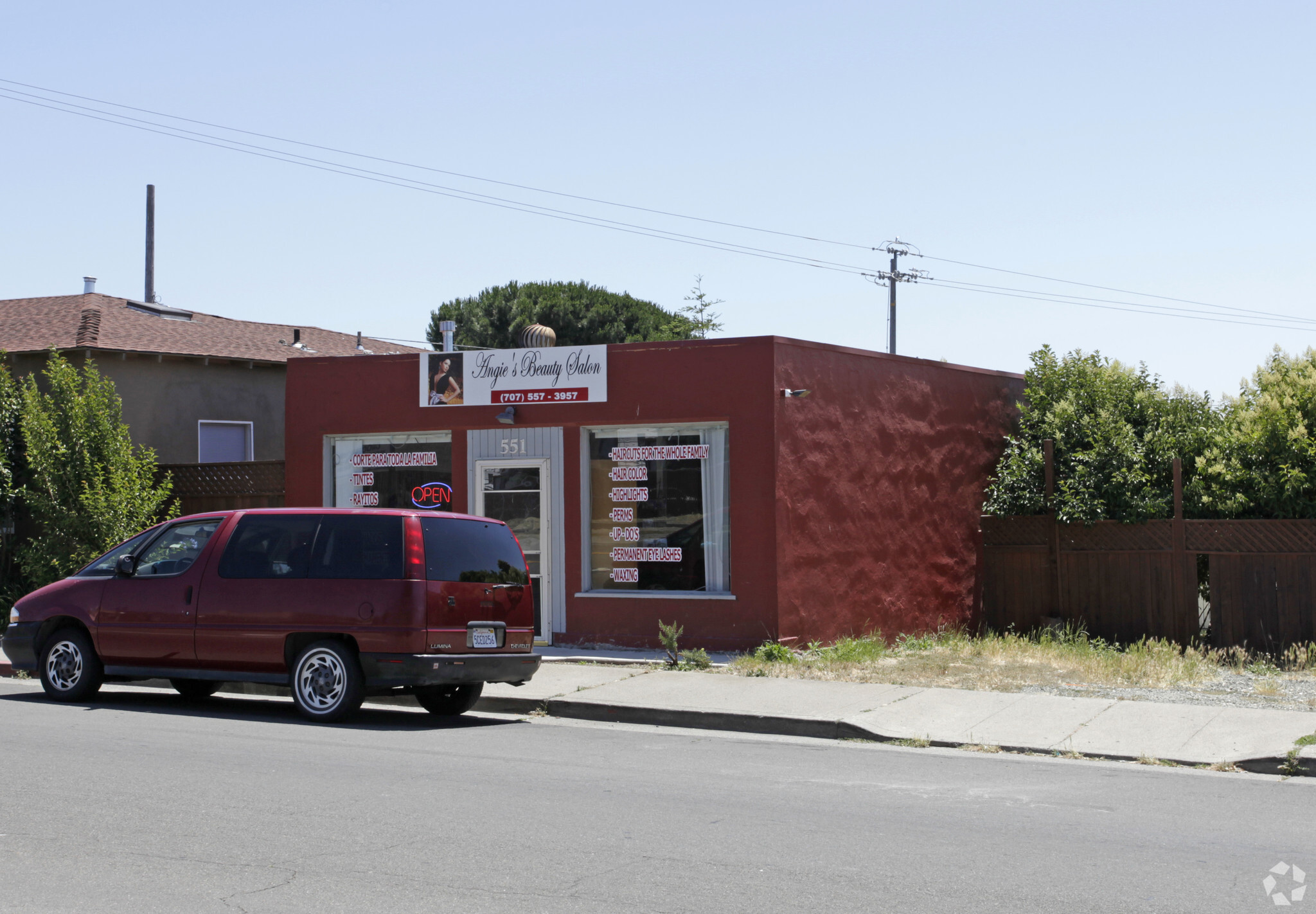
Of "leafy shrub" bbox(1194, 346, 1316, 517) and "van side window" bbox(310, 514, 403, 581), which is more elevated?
"leafy shrub" bbox(1194, 346, 1316, 517)

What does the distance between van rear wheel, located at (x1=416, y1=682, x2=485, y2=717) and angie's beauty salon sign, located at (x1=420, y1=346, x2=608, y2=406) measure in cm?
479

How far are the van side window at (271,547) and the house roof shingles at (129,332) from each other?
8584 millimetres

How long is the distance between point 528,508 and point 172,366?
8.61 metres

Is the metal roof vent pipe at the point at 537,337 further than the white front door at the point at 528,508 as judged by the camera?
Yes

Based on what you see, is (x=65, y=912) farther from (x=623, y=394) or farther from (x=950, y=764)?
(x=623, y=394)

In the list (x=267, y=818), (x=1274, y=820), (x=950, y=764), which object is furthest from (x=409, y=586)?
(x=1274, y=820)

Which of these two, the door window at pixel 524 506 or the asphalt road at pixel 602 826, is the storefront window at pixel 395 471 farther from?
the asphalt road at pixel 602 826

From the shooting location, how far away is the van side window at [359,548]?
1080cm

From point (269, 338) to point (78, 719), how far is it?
14741 mm

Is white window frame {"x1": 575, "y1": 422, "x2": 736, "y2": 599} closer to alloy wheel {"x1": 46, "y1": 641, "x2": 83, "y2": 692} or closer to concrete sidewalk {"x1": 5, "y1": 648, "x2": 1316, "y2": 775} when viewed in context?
concrete sidewalk {"x1": 5, "y1": 648, "x2": 1316, "y2": 775}

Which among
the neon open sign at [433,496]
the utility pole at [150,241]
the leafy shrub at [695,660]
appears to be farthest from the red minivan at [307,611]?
the utility pole at [150,241]

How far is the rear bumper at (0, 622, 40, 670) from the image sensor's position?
39.5 feet

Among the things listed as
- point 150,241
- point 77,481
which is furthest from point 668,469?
point 150,241

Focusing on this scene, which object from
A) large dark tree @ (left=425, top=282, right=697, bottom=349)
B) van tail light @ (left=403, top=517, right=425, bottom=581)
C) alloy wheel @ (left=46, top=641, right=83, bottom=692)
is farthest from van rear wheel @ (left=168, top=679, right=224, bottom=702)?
large dark tree @ (left=425, top=282, right=697, bottom=349)
